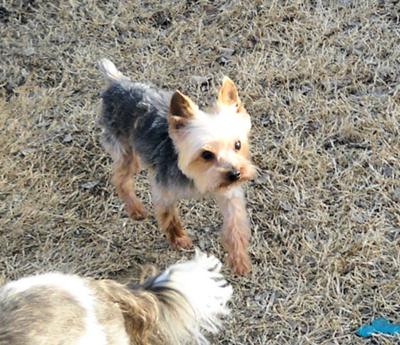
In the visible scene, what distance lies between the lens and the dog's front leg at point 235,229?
3723 millimetres

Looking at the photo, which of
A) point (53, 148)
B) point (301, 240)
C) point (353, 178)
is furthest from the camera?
point (53, 148)

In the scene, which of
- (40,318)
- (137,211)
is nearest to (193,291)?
(40,318)

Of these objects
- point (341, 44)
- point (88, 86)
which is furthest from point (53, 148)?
point (341, 44)

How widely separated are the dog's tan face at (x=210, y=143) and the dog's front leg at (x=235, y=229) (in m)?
0.19

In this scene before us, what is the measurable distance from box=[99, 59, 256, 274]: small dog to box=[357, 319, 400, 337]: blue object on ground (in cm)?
64

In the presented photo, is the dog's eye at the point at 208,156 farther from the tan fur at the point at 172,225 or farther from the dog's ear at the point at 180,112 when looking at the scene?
the tan fur at the point at 172,225

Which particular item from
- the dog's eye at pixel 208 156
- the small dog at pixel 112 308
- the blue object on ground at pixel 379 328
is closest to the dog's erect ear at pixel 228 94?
the dog's eye at pixel 208 156

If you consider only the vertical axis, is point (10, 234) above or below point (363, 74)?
below

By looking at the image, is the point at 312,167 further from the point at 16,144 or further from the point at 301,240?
the point at 16,144

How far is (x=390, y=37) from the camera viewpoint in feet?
16.4

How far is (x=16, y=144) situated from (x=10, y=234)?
2.44 feet

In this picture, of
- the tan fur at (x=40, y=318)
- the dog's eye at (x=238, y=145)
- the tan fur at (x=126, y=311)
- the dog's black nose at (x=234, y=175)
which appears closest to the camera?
the tan fur at (x=40, y=318)

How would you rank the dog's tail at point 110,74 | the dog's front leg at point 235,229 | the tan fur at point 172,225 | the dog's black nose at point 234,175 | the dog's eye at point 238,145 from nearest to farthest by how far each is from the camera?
1. the dog's black nose at point 234,175
2. the dog's eye at point 238,145
3. the dog's front leg at point 235,229
4. the tan fur at point 172,225
5. the dog's tail at point 110,74

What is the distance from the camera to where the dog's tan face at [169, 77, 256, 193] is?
3.48 m
